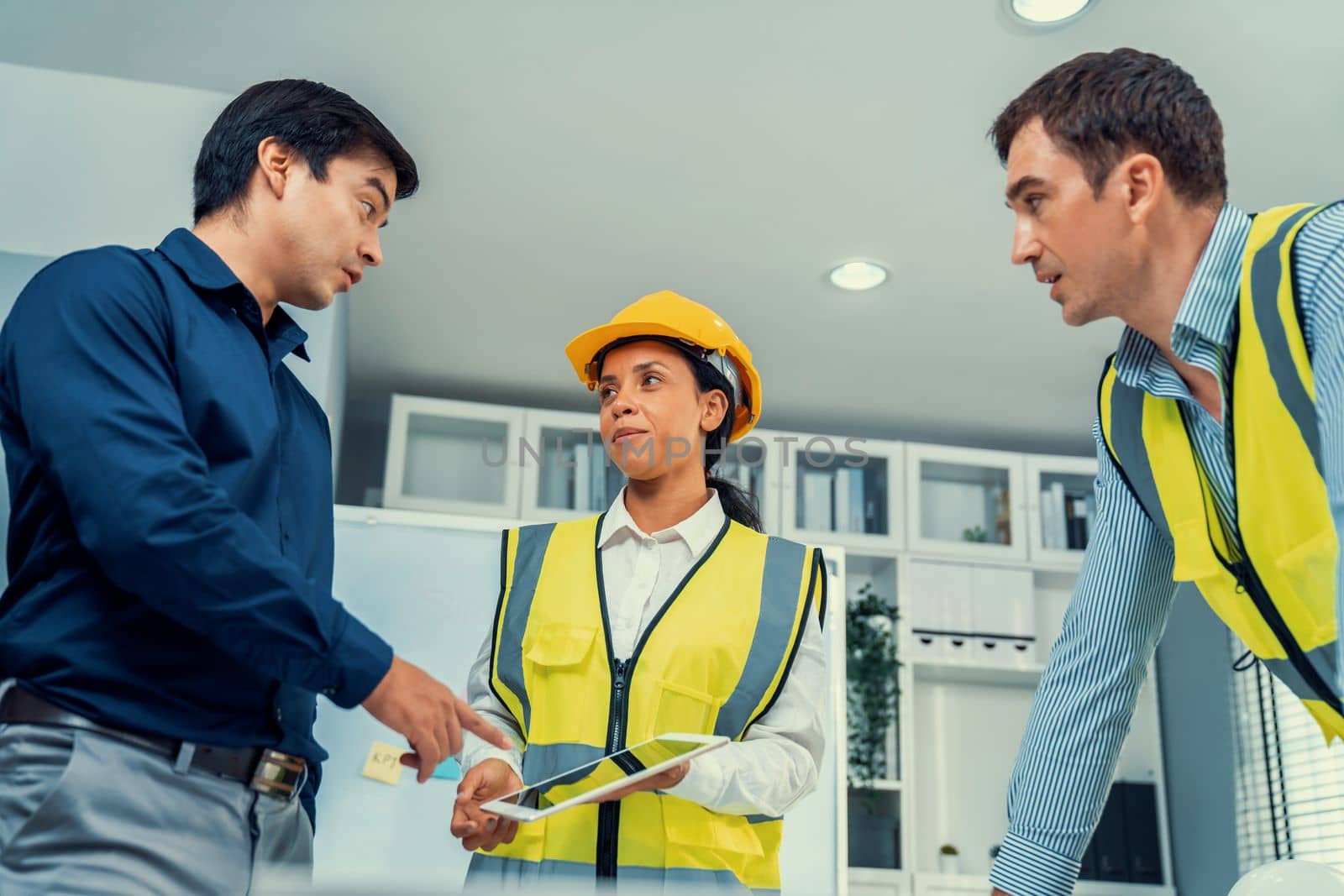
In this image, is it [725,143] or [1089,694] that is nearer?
[1089,694]

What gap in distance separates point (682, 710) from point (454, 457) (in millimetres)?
3384

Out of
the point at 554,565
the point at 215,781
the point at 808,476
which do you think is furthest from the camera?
the point at 808,476

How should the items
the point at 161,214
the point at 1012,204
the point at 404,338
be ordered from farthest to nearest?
the point at 404,338 → the point at 161,214 → the point at 1012,204

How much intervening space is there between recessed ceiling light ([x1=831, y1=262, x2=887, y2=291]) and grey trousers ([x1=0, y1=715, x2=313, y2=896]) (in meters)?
3.17

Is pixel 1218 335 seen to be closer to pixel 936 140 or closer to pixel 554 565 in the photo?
pixel 554 565

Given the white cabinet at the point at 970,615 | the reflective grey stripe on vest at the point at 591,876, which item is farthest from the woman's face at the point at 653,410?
the white cabinet at the point at 970,615

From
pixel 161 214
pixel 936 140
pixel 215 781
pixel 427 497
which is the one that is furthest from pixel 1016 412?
pixel 215 781

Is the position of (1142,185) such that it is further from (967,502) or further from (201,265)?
(967,502)

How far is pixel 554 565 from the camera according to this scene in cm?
185

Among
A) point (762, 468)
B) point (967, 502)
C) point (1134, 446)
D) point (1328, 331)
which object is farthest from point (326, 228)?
point (967, 502)

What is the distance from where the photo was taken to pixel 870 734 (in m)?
4.68

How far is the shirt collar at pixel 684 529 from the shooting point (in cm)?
188

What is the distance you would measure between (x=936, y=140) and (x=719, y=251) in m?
0.90

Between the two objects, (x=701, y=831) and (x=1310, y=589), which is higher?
(x=1310, y=589)
